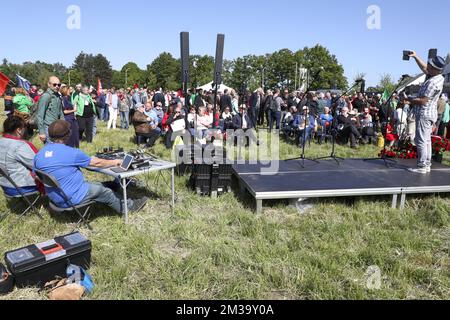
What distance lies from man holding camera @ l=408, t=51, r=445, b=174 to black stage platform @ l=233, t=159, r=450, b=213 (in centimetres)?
37

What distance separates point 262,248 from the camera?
3.56 meters

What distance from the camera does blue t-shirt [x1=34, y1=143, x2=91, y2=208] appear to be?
362 centimetres

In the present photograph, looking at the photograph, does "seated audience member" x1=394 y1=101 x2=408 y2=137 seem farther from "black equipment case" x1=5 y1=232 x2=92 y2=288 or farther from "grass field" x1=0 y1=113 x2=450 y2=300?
"black equipment case" x1=5 y1=232 x2=92 y2=288

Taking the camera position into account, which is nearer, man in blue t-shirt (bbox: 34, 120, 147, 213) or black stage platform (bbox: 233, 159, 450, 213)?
man in blue t-shirt (bbox: 34, 120, 147, 213)

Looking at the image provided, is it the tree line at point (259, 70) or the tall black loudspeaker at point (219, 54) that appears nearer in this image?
the tall black loudspeaker at point (219, 54)

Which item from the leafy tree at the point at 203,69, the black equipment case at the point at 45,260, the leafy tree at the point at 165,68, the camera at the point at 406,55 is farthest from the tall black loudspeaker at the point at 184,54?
the leafy tree at the point at 165,68

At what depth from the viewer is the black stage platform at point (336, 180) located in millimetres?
4617

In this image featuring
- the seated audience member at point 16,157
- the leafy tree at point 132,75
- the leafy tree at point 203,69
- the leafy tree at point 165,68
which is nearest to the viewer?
the seated audience member at point 16,157

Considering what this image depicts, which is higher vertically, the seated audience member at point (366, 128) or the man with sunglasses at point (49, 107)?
the man with sunglasses at point (49, 107)

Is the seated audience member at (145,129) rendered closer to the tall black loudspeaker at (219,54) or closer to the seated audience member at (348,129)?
the tall black loudspeaker at (219,54)

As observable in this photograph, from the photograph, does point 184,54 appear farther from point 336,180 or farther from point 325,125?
point 325,125

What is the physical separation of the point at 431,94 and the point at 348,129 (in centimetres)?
480

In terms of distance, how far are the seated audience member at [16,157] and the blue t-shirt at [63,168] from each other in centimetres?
51

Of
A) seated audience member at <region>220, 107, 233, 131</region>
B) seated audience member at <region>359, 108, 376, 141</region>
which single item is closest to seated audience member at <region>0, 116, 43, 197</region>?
seated audience member at <region>220, 107, 233, 131</region>
